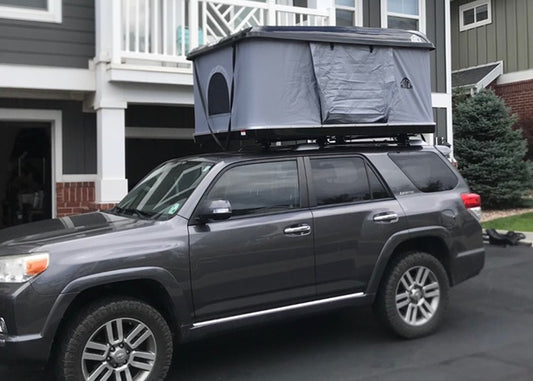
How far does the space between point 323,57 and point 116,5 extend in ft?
14.8

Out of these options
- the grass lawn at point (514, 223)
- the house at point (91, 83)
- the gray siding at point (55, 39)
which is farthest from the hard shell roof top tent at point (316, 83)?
the grass lawn at point (514, 223)

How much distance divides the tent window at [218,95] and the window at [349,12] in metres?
7.60

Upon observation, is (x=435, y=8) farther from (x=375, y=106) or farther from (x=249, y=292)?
(x=249, y=292)

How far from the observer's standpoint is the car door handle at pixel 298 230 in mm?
4922

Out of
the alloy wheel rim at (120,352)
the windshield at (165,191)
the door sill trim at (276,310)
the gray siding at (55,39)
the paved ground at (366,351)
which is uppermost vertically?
the gray siding at (55,39)

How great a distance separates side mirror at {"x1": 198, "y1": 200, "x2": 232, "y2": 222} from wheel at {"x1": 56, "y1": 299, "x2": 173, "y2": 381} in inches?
30.5

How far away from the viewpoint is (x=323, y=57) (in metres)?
5.53

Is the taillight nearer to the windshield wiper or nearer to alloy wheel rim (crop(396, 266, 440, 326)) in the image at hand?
alloy wheel rim (crop(396, 266, 440, 326))

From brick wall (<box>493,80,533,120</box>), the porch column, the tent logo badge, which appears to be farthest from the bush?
the tent logo badge

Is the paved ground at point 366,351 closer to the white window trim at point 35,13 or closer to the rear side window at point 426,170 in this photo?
the rear side window at point 426,170

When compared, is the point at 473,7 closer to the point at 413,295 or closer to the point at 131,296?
the point at 413,295

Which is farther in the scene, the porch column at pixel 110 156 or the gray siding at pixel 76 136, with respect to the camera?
the gray siding at pixel 76 136

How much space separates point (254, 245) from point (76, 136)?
635 cm

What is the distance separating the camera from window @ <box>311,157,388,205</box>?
208 inches
